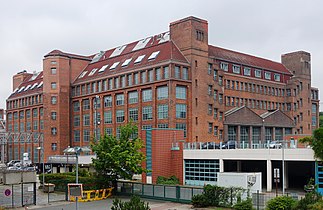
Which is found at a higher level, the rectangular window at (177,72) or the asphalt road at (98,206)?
the rectangular window at (177,72)

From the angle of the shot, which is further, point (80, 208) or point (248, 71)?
point (248, 71)

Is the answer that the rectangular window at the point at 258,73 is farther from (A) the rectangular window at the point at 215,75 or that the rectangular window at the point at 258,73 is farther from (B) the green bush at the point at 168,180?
(B) the green bush at the point at 168,180

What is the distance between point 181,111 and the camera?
2537 inches

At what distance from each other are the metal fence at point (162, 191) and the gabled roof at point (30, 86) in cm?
5349

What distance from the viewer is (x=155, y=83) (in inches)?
2596

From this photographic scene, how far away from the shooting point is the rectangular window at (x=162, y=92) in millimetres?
64688

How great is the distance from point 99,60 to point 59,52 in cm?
783

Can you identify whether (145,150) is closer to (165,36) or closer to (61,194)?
(61,194)

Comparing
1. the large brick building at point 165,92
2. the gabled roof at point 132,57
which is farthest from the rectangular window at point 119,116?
the gabled roof at point 132,57

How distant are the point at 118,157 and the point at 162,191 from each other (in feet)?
17.8

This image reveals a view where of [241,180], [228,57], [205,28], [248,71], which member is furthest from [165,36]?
[241,180]

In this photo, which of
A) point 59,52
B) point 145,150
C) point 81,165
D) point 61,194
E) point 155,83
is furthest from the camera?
point 59,52

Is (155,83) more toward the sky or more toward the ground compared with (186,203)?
more toward the sky

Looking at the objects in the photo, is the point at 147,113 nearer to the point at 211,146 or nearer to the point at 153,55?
the point at 153,55
